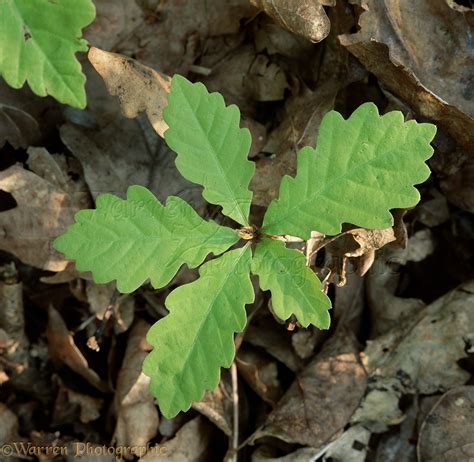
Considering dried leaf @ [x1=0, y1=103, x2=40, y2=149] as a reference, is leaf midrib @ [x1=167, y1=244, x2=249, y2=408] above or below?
above

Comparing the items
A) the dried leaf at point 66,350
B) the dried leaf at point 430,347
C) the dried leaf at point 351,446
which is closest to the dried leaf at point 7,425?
the dried leaf at point 66,350

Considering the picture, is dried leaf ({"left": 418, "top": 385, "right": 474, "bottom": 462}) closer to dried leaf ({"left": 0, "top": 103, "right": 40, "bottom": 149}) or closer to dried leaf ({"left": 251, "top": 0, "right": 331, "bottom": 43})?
dried leaf ({"left": 251, "top": 0, "right": 331, "bottom": 43})

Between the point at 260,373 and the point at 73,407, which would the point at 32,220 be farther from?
the point at 260,373

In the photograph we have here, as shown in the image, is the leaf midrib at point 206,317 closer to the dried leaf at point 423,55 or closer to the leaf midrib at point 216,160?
the leaf midrib at point 216,160

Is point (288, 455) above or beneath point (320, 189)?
beneath

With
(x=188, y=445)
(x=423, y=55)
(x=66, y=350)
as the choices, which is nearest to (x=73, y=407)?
(x=66, y=350)

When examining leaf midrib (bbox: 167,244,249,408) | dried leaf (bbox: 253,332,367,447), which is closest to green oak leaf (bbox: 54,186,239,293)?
leaf midrib (bbox: 167,244,249,408)

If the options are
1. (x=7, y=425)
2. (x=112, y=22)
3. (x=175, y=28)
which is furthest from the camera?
(x=175, y=28)
